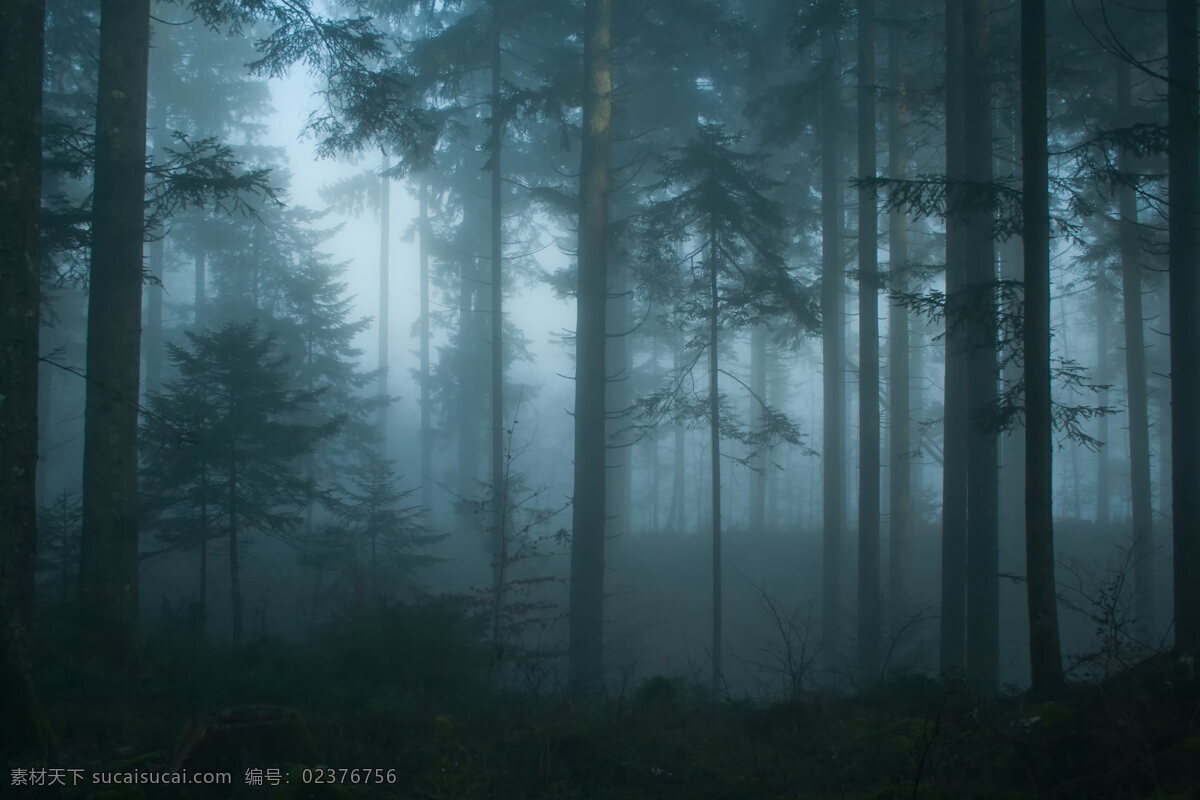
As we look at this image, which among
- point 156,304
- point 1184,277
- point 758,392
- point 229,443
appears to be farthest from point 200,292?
point 1184,277

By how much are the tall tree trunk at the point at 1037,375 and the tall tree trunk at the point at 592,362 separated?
728 cm

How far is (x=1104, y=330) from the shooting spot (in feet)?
104

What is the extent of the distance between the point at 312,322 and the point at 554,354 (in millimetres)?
50781

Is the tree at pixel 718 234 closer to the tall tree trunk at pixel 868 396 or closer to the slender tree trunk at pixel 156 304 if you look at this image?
the tall tree trunk at pixel 868 396

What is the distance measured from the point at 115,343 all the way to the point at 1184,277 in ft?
44.7

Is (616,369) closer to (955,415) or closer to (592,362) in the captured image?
(592,362)

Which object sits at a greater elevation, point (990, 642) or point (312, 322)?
point (312, 322)

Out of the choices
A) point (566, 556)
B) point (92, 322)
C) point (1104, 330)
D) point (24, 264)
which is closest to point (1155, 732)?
point (24, 264)

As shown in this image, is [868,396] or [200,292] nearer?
[868,396]

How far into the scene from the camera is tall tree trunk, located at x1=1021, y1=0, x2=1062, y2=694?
800cm

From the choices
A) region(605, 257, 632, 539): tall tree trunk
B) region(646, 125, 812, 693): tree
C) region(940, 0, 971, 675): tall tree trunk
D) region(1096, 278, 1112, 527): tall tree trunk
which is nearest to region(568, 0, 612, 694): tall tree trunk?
region(646, 125, 812, 693): tree

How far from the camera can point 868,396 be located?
631 inches

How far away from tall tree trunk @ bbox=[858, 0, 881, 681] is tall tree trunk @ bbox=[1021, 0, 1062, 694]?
6.44 meters

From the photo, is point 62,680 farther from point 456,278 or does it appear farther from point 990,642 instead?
point 456,278
